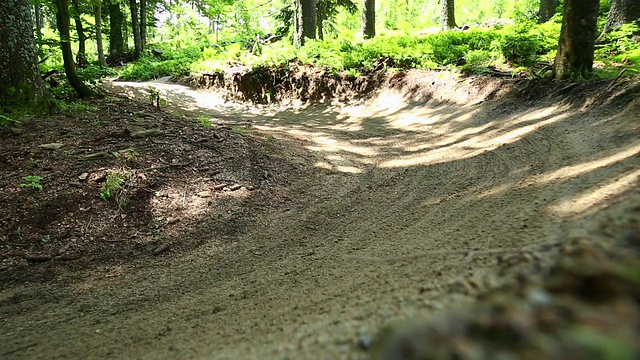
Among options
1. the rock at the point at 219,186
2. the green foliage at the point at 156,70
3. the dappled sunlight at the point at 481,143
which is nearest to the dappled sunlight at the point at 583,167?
the dappled sunlight at the point at 481,143

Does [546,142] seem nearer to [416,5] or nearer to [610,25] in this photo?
[610,25]

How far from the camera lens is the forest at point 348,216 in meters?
1.24

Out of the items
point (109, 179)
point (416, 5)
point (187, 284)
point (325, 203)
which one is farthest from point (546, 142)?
point (416, 5)

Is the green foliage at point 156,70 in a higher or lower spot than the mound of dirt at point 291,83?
higher

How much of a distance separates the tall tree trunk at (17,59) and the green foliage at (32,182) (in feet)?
9.15

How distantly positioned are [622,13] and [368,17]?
10073mm

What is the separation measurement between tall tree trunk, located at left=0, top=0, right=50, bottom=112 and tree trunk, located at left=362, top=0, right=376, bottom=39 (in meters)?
12.8

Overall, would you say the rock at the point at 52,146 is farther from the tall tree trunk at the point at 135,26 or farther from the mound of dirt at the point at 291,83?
the tall tree trunk at the point at 135,26

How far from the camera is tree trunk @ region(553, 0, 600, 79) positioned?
6.39m

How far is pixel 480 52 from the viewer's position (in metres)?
9.77

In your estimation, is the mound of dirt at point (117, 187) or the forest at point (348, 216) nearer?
the forest at point (348, 216)

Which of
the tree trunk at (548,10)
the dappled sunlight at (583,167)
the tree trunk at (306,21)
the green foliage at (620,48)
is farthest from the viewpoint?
the tree trunk at (306,21)

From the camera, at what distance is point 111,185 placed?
514 cm

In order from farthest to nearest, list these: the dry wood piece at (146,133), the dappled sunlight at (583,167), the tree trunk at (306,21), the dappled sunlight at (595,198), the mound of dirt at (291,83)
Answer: the tree trunk at (306,21) → the mound of dirt at (291,83) → the dry wood piece at (146,133) → the dappled sunlight at (583,167) → the dappled sunlight at (595,198)
